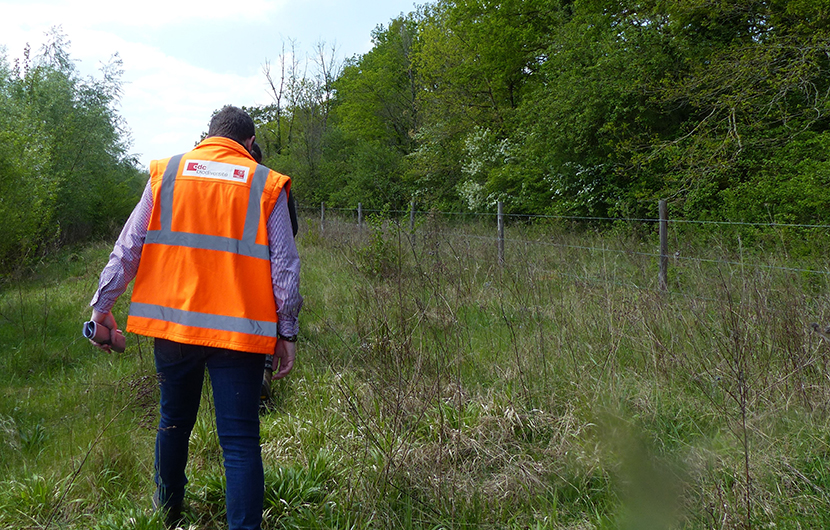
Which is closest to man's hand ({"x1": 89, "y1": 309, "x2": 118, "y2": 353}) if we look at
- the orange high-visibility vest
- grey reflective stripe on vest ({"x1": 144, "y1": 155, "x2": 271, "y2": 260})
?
the orange high-visibility vest

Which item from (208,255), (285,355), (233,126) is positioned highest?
(233,126)

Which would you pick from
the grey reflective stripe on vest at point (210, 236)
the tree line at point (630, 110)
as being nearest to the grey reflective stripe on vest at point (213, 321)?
the grey reflective stripe on vest at point (210, 236)

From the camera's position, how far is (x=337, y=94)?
35281 mm

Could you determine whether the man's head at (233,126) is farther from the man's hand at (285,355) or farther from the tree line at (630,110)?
the tree line at (630,110)

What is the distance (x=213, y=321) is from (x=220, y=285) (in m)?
0.14

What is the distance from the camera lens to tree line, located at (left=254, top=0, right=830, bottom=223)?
9.98 m

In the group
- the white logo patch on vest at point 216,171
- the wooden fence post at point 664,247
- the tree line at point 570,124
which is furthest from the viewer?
the tree line at point 570,124

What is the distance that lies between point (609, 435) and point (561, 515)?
0.93 meters

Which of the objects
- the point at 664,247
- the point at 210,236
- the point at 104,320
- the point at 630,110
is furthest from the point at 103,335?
the point at 630,110

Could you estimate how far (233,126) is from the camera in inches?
94.2

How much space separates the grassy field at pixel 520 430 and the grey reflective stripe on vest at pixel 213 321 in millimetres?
433

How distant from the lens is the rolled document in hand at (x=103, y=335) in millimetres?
2244

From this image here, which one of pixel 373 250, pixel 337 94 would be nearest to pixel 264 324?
pixel 373 250

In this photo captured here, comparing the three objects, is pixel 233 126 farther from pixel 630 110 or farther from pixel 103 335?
pixel 630 110
